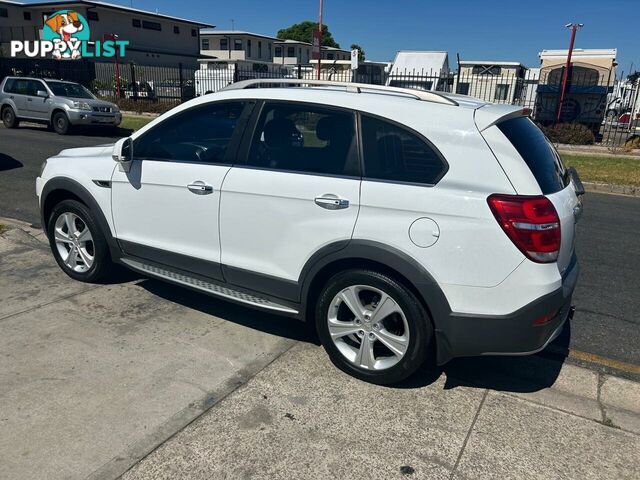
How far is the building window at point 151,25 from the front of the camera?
4869 centimetres

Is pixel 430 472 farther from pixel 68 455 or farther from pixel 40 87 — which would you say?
pixel 40 87

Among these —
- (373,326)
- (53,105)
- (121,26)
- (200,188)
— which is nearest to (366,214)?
(373,326)

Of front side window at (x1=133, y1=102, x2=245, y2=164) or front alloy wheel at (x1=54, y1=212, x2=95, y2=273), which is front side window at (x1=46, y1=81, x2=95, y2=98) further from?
front side window at (x1=133, y1=102, x2=245, y2=164)

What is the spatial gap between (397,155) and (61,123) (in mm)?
15758

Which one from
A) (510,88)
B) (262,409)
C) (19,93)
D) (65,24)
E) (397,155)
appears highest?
(65,24)

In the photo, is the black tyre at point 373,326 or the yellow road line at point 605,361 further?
the yellow road line at point 605,361

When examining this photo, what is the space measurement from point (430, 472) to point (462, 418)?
512 millimetres

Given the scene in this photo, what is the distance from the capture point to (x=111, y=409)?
2.88 metres

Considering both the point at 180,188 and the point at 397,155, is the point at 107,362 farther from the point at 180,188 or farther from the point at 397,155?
the point at 397,155

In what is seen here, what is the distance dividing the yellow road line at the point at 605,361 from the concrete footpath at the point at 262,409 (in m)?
0.20

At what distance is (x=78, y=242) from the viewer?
450 centimetres

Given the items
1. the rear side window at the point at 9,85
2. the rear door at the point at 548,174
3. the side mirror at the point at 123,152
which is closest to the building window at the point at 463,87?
the rear side window at the point at 9,85

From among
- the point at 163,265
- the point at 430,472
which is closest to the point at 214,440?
the point at 430,472

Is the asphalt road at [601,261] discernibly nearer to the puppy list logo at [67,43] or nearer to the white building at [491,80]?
the white building at [491,80]
